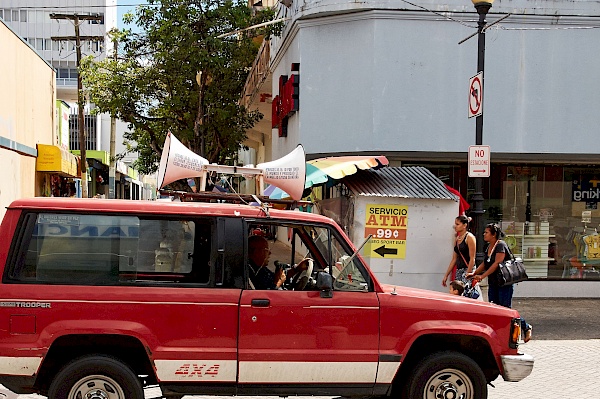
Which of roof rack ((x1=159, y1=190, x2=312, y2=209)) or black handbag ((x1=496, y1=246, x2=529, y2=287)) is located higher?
roof rack ((x1=159, y1=190, x2=312, y2=209))

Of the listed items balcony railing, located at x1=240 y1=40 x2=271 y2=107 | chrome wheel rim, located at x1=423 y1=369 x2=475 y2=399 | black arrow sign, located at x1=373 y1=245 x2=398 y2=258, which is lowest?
chrome wheel rim, located at x1=423 y1=369 x2=475 y2=399

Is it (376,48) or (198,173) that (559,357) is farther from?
(376,48)

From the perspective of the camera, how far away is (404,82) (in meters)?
13.6

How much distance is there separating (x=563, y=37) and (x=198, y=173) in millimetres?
9842

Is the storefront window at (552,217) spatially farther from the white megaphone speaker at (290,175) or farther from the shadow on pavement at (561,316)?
the white megaphone speaker at (290,175)

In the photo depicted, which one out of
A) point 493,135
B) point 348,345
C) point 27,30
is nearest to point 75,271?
point 348,345

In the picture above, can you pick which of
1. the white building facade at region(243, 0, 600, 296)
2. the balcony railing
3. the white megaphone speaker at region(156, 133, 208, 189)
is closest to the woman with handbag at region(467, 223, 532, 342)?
the white megaphone speaker at region(156, 133, 208, 189)

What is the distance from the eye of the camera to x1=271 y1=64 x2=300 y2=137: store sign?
47.4 feet

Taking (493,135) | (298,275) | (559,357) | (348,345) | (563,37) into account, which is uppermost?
(563,37)

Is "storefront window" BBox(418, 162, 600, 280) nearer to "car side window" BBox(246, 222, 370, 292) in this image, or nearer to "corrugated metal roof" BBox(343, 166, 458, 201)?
"corrugated metal roof" BBox(343, 166, 458, 201)

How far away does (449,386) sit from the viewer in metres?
5.66

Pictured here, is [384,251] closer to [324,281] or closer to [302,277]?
[302,277]

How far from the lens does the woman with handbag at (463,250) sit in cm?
966

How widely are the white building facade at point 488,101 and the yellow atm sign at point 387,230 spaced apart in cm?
272
